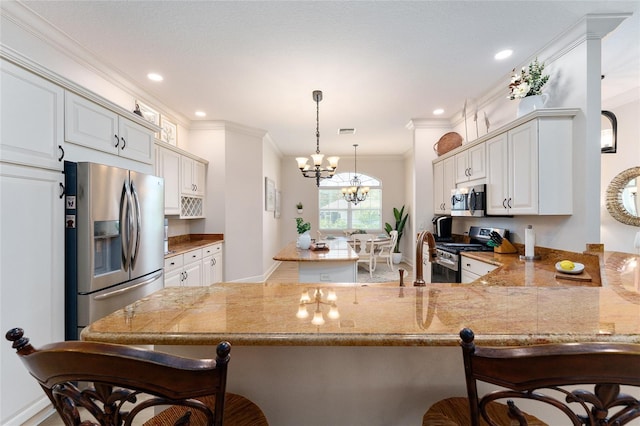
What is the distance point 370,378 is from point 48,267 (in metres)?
2.10

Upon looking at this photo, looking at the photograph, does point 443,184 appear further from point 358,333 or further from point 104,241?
point 104,241

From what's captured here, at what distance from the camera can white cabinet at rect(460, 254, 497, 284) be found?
263cm

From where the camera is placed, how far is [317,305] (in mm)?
1005

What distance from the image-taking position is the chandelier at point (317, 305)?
887mm

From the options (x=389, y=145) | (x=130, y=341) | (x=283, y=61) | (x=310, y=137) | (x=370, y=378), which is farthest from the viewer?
(x=389, y=145)

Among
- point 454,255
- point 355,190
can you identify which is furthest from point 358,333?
point 355,190

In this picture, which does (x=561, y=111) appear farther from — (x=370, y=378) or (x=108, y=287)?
(x=108, y=287)

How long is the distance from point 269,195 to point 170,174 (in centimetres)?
230

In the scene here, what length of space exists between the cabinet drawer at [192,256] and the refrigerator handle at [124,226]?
123 cm

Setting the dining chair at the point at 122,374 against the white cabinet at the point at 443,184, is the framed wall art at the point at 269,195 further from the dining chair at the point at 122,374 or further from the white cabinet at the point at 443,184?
the dining chair at the point at 122,374

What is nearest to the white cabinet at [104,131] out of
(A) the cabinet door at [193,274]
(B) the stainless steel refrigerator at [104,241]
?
(B) the stainless steel refrigerator at [104,241]

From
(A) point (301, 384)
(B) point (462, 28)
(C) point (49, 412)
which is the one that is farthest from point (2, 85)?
(B) point (462, 28)

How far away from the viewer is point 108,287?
2082mm

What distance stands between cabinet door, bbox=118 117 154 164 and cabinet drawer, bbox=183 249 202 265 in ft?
4.15
